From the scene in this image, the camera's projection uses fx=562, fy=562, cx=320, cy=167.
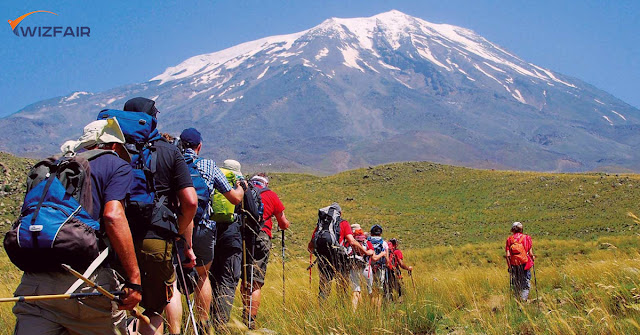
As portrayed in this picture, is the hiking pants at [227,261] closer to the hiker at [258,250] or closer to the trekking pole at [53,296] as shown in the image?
the hiker at [258,250]

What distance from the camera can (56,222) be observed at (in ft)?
9.54

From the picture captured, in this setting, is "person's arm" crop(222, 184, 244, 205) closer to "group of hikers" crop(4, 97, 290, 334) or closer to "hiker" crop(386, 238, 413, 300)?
"group of hikers" crop(4, 97, 290, 334)

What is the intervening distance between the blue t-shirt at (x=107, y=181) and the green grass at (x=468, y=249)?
1.08 meters

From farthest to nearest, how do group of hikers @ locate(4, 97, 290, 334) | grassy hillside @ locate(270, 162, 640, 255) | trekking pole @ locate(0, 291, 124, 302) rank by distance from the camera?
grassy hillside @ locate(270, 162, 640, 255) < group of hikers @ locate(4, 97, 290, 334) < trekking pole @ locate(0, 291, 124, 302)

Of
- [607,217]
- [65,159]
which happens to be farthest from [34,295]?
[607,217]

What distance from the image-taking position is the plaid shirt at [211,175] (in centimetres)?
482

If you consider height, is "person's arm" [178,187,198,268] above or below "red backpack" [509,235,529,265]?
above

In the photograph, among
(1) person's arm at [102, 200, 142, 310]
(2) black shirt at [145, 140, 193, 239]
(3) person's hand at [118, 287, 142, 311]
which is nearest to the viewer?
(1) person's arm at [102, 200, 142, 310]

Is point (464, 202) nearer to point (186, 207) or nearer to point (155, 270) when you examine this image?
point (186, 207)

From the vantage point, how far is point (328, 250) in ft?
22.3

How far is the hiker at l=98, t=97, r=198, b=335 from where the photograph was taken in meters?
3.68

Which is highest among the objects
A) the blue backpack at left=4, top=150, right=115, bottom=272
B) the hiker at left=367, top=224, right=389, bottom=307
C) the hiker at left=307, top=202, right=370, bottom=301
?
the blue backpack at left=4, top=150, right=115, bottom=272

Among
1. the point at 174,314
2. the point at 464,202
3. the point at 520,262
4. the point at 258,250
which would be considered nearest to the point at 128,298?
the point at 174,314

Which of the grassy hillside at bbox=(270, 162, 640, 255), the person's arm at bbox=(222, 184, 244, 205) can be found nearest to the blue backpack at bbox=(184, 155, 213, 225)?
the person's arm at bbox=(222, 184, 244, 205)
